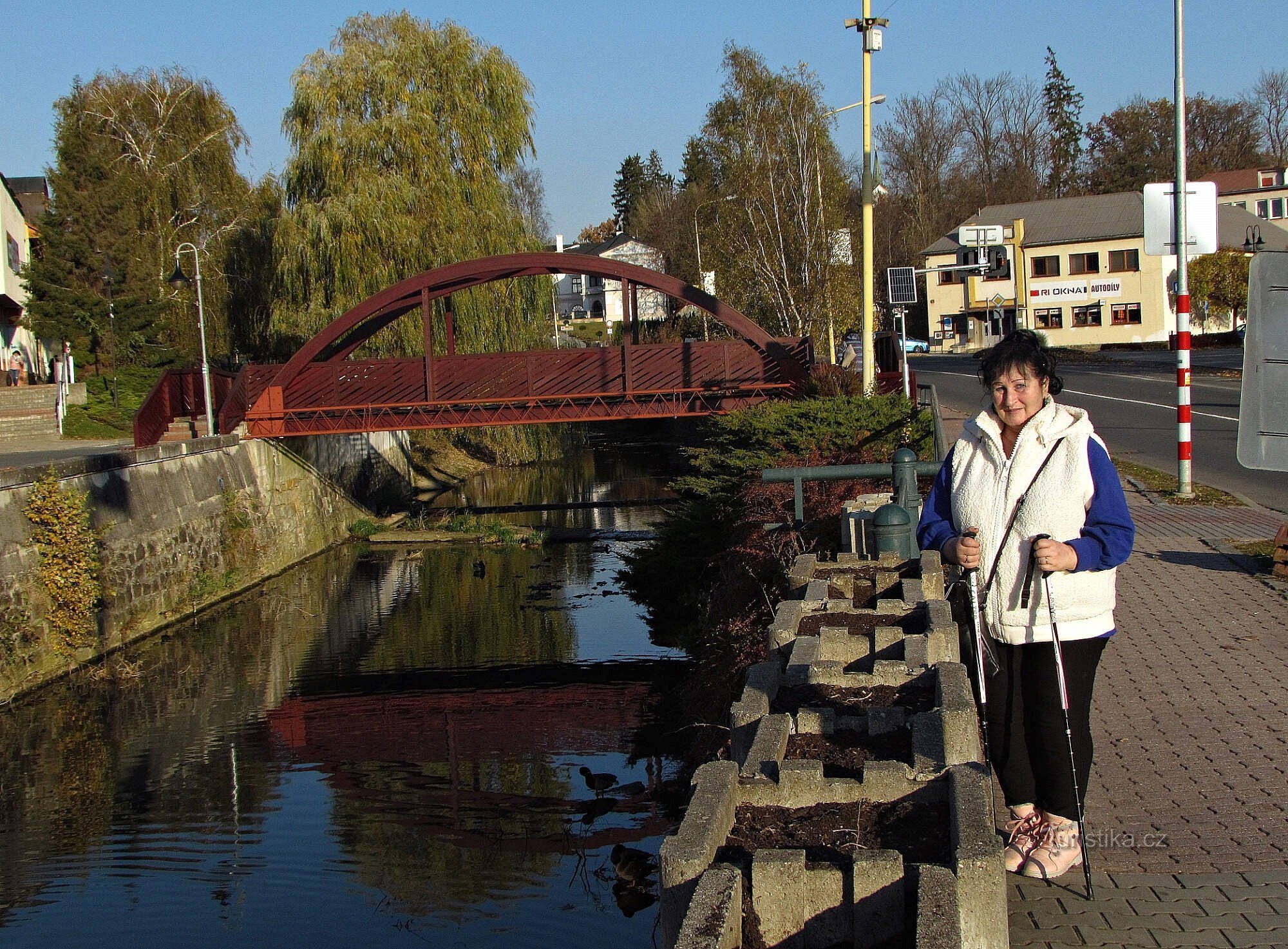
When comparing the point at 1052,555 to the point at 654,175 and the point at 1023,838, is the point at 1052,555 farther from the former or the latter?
the point at 654,175

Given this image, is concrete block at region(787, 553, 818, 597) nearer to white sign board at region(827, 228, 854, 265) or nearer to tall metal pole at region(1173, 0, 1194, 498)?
tall metal pole at region(1173, 0, 1194, 498)

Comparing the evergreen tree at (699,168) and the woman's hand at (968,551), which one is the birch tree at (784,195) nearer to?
the evergreen tree at (699,168)

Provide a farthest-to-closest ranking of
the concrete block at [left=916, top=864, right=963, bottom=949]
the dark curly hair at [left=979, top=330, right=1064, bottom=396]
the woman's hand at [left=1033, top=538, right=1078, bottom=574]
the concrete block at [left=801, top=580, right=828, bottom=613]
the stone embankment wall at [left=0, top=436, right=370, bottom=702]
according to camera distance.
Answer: the stone embankment wall at [left=0, top=436, right=370, bottom=702] → the concrete block at [left=801, top=580, right=828, bottom=613] → the dark curly hair at [left=979, top=330, right=1064, bottom=396] → the woman's hand at [left=1033, top=538, right=1078, bottom=574] → the concrete block at [left=916, top=864, right=963, bottom=949]

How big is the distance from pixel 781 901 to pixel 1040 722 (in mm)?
1430

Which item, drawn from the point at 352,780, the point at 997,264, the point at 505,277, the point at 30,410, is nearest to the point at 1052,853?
the point at 352,780

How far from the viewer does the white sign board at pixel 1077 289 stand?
65.7 metres

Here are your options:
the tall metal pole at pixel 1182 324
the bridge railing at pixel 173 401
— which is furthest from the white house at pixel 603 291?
the tall metal pole at pixel 1182 324

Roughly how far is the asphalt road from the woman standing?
11.8 feet

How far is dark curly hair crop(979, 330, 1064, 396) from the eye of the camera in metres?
4.41

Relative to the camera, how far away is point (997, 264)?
57.9ft

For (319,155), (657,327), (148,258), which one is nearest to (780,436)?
(319,155)

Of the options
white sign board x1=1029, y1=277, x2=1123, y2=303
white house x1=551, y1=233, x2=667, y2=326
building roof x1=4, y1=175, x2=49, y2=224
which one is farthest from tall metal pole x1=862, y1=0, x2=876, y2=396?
white house x1=551, y1=233, x2=667, y2=326

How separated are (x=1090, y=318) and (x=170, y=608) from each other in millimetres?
56160

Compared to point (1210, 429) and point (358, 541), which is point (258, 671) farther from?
point (1210, 429)
